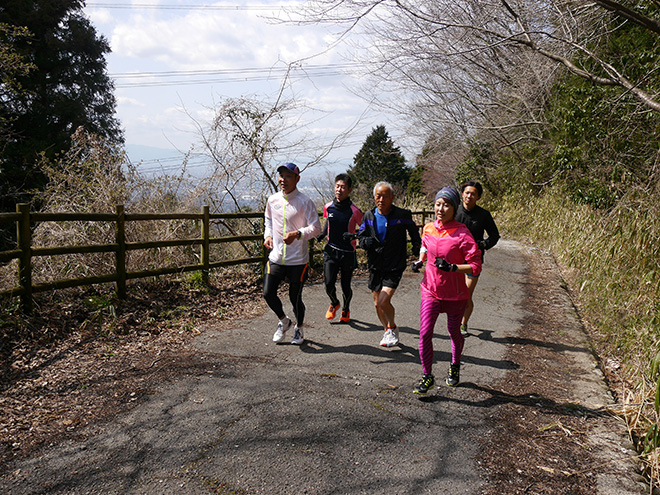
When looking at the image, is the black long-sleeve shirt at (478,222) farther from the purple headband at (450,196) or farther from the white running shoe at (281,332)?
the white running shoe at (281,332)

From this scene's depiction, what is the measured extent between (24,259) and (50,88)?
19475 mm

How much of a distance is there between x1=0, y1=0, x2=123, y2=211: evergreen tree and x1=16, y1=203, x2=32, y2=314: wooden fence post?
13616 millimetres

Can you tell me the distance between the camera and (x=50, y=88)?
2077cm

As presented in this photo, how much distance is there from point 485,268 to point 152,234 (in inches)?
315

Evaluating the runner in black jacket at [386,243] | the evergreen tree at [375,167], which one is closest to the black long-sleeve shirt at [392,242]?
the runner in black jacket at [386,243]

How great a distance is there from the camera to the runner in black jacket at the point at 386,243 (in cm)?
509

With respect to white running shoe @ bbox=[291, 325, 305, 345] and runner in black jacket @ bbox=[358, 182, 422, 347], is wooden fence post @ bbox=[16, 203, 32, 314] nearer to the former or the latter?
white running shoe @ bbox=[291, 325, 305, 345]

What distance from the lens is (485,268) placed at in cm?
1168

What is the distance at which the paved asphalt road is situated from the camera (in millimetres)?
2736

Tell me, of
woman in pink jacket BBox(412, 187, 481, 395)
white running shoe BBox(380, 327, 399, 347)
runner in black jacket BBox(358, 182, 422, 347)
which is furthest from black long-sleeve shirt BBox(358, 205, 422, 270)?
woman in pink jacket BBox(412, 187, 481, 395)

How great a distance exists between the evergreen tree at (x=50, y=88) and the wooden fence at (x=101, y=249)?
12421 mm

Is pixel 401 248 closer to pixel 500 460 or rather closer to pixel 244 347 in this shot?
pixel 244 347

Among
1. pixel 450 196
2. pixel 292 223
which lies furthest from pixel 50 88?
pixel 450 196

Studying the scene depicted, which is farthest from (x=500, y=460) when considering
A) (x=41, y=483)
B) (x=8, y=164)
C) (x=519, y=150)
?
(x=519, y=150)
